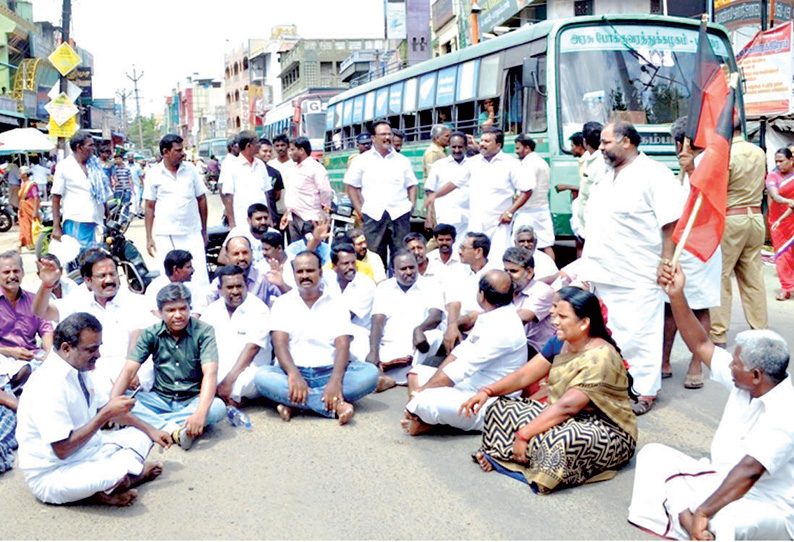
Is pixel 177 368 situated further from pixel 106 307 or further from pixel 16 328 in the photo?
pixel 16 328

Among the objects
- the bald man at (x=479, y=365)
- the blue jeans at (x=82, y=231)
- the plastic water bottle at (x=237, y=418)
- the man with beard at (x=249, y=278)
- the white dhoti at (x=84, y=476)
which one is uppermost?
the blue jeans at (x=82, y=231)

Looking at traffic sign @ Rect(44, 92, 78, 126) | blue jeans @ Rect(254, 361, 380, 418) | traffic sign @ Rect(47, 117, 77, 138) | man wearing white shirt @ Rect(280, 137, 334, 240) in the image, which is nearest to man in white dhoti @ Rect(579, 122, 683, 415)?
blue jeans @ Rect(254, 361, 380, 418)

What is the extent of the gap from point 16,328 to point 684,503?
438 centimetres

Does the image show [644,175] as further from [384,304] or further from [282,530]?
[282,530]

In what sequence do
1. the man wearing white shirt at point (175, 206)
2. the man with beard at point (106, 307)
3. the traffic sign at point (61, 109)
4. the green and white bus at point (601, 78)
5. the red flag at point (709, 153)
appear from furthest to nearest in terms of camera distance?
the traffic sign at point (61, 109), the green and white bus at point (601, 78), the man wearing white shirt at point (175, 206), the man with beard at point (106, 307), the red flag at point (709, 153)

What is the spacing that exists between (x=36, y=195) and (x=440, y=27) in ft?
78.2

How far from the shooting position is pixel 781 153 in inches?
387

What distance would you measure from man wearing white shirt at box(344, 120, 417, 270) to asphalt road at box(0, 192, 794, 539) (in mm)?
3833

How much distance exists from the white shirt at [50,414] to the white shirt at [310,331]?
1.75 metres

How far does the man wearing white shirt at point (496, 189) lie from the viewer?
28.0ft

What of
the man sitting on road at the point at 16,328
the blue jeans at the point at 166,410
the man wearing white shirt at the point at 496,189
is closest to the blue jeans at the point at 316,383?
the blue jeans at the point at 166,410

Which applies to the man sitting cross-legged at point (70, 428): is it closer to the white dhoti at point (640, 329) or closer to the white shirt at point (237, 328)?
the white shirt at point (237, 328)

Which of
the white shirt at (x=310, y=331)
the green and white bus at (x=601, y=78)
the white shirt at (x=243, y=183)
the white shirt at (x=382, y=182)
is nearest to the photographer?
the white shirt at (x=310, y=331)

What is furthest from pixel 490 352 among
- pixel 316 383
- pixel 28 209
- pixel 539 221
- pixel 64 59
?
pixel 28 209
